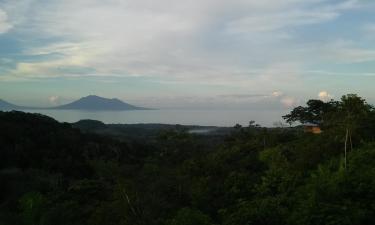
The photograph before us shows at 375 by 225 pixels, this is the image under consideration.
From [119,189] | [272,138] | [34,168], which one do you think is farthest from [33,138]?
[119,189]

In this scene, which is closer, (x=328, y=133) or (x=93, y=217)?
(x=93, y=217)

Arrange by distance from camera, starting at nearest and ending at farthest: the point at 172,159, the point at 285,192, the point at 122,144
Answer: the point at 285,192 < the point at 172,159 < the point at 122,144

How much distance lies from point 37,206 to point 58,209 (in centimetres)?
128

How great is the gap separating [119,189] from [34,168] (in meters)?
24.6

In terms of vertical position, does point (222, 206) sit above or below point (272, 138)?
below

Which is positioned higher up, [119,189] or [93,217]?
[119,189]

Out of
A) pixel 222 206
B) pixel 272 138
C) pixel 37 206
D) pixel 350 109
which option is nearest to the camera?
pixel 37 206

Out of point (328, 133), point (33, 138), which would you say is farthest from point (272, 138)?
point (33, 138)

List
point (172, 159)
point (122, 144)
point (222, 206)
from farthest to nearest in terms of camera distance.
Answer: point (122, 144) → point (172, 159) → point (222, 206)

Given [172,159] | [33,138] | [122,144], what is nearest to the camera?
[172,159]

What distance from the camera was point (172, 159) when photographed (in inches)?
870

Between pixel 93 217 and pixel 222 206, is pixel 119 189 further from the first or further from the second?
pixel 222 206

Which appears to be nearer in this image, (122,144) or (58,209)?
(58,209)

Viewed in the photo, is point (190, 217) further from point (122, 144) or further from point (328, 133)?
point (122, 144)
